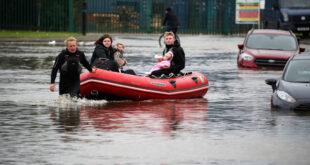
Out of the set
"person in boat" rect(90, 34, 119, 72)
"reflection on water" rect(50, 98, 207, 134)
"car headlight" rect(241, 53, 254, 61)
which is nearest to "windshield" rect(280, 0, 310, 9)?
"car headlight" rect(241, 53, 254, 61)

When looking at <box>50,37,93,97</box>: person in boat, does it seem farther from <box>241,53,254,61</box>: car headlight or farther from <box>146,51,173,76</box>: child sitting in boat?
<box>241,53,254,61</box>: car headlight

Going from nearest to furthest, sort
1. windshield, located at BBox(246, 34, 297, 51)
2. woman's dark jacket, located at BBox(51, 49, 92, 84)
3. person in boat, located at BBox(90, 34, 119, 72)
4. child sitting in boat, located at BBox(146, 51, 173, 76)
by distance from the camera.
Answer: woman's dark jacket, located at BBox(51, 49, 92, 84)
person in boat, located at BBox(90, 34, 119, 72)
child sitting in boat, located at BBox(146, 51, 173, 76)
windshield, located at BBox(246, 34, 297, 51)

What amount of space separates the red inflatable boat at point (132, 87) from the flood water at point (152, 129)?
19 cm

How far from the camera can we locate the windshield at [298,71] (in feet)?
54.2

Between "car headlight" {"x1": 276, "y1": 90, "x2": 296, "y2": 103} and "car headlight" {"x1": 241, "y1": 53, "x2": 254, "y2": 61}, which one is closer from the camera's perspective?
"car headlight" {"x1": 276, "y1": 90, "x2": 296, "y2": 103}

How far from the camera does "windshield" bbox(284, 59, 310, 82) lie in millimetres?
16516

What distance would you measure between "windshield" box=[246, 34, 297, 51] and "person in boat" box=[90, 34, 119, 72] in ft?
36.8

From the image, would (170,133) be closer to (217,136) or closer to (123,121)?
(217,136)

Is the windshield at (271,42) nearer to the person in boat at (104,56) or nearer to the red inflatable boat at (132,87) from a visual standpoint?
the person in boat at (104,56)

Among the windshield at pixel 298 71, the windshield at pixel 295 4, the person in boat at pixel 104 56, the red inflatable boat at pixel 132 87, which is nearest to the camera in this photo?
the windshield at pixel 298 71

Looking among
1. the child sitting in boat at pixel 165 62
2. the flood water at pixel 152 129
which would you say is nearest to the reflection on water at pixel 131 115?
the flood water at pixel 152 129

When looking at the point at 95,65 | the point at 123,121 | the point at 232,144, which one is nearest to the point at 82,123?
the point at 123,121

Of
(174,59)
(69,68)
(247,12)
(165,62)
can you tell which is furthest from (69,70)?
(247,12)

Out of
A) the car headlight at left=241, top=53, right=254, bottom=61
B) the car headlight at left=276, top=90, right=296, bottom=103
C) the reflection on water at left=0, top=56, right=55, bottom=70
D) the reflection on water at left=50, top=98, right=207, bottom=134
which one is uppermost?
the car headlight at left=276, top=90, right=296, bottom=103
